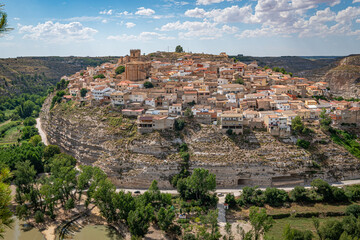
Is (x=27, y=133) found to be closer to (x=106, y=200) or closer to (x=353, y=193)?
(x=106, y=200)

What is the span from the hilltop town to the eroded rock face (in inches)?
71.1

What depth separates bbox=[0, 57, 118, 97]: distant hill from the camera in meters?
82.2

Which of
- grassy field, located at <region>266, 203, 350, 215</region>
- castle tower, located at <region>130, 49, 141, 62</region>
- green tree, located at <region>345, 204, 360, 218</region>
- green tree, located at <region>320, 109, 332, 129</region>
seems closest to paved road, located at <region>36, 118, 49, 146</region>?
castle tower, located at <region>130, 49, 141, 62</region>

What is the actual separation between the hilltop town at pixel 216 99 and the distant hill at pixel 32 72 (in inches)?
1724

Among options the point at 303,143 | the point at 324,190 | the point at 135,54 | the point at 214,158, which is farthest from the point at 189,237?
the point at 135,54

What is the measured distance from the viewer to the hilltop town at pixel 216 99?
34562mm

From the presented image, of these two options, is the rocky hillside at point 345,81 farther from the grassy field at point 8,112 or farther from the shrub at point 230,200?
the grassy field at point 8,112

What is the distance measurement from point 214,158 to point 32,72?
290 feet

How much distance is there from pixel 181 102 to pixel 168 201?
16867 mm

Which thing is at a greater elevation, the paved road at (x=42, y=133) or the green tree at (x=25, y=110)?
the green tree at (x=25, y=110)

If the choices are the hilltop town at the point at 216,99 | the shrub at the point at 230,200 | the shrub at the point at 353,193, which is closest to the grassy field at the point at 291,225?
the shrub at the point at 353,193

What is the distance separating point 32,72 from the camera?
97125mm

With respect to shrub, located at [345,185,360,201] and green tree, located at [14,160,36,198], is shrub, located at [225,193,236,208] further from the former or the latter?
green tree, located at [14,160,36,198]

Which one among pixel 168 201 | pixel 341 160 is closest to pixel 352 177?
pixel 341 160
